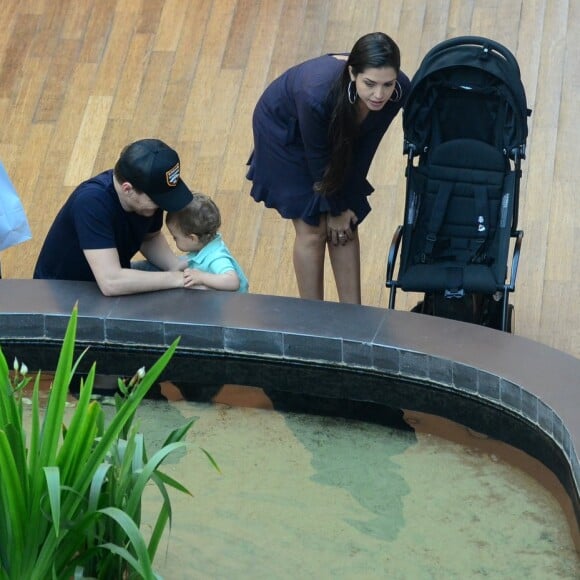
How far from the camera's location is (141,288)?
154 inches

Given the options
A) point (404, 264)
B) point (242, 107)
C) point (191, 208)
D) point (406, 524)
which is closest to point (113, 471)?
point (406, 524)

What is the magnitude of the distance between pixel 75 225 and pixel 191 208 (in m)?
0.34

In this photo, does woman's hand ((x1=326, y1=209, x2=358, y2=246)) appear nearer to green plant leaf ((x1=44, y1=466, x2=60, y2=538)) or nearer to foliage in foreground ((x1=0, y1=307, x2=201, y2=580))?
foliage in foreground ((x1=0, y1=307, x2=201, y2=580))

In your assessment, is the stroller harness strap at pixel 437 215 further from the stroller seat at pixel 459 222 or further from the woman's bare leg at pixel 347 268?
the woman's bare leg at pixel 347 268

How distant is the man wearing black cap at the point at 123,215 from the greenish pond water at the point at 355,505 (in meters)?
0.46

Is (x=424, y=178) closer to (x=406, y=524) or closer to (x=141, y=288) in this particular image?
(x=141, y=288)

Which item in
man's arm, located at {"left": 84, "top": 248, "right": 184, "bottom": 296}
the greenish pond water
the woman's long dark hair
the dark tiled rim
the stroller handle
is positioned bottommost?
the greenish pond water

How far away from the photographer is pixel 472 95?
4.17 meters

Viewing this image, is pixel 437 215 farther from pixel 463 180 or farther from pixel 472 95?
pixel 472 95

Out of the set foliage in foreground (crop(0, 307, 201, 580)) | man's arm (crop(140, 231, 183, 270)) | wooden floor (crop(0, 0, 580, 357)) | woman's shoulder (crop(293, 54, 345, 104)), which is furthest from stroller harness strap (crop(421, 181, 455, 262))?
foliage in foreground (crop(0, 307, 201, 580))

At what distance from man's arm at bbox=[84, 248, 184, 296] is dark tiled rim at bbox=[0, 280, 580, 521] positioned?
29 millimetres

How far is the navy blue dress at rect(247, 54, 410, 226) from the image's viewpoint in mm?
4055

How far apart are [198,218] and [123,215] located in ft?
0.73

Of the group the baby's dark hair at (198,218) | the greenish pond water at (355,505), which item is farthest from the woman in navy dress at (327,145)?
the greenish pond water at (355,505)
